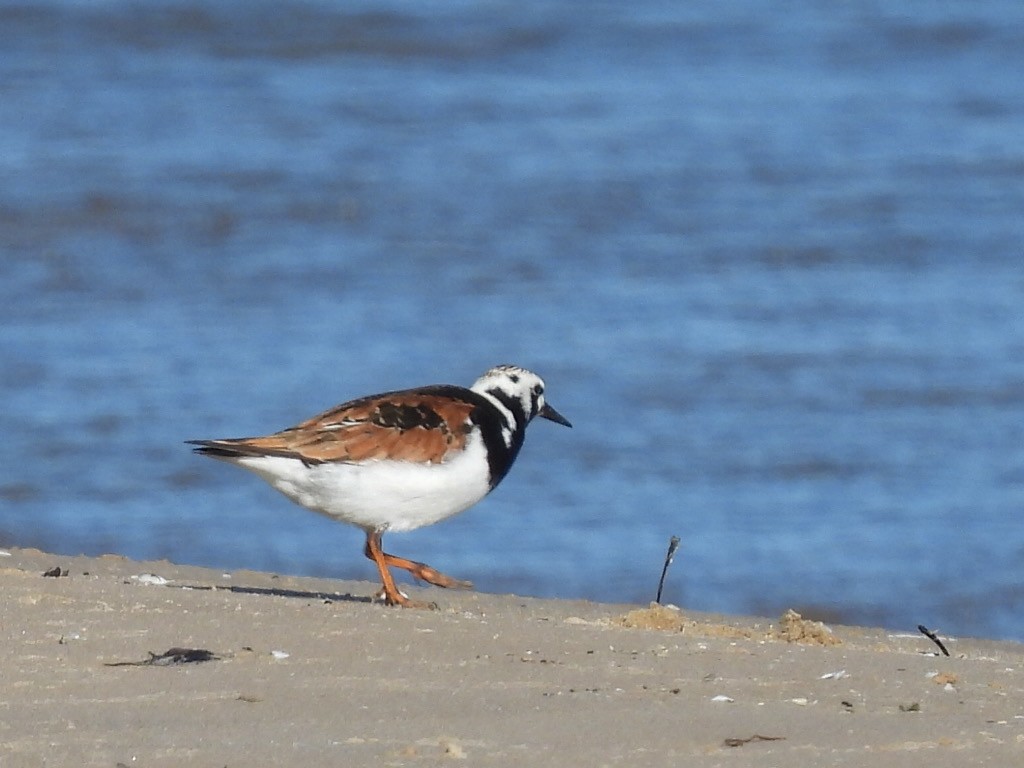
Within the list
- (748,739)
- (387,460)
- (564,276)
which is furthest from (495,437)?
(564,276)

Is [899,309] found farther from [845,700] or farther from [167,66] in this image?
[167,66]

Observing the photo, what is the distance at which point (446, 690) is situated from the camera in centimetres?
355

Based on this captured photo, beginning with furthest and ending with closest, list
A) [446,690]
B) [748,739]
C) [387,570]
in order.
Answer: [387,570], [446,690], [748,739]

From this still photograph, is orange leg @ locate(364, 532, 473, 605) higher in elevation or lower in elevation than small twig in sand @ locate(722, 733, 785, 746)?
lower

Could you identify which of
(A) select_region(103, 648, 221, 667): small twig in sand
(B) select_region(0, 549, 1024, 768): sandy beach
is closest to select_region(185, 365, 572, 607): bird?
(B) select_region(0, 549, 1024, 768): sandy beach

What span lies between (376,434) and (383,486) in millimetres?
151

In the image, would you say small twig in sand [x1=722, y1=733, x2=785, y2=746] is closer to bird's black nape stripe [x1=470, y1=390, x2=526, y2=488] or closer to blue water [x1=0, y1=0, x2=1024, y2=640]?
bird's black nape stripe [x1=470, y1=390, x2=526, y2=488]

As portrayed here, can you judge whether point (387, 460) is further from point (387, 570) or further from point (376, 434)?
point (387, 570)

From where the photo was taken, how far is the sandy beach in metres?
3.11

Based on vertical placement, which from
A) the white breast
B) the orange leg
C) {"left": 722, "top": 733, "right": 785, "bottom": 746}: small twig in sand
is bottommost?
the orange leg

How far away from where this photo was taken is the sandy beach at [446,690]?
311 cm

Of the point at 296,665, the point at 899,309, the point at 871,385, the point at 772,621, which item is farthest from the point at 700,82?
the point at 296,665

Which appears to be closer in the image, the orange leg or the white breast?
the white breast

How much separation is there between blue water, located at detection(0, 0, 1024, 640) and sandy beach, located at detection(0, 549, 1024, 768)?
268 cm
